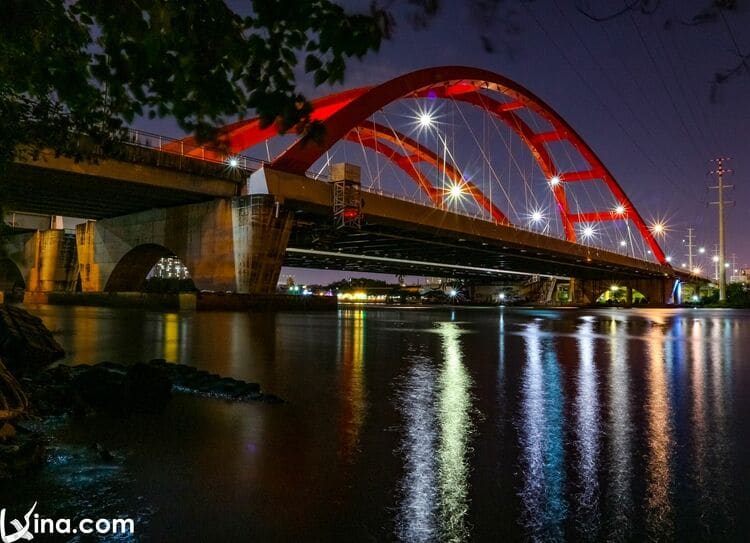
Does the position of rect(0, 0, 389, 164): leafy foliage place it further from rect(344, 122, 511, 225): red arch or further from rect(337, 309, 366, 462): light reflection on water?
rect(344, 122, 511, 225): red arch

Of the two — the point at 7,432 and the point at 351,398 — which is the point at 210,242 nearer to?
the point at 351,398

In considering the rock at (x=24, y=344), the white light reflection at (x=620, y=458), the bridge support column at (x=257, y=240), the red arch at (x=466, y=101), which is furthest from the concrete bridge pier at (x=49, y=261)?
the white light reflection at (x=620, y=458)

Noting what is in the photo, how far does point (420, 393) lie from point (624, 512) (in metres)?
4.41

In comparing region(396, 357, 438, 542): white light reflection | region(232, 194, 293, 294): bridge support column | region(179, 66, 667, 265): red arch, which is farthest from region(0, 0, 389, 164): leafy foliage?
region(232, 194, 293, 294): bridge support column

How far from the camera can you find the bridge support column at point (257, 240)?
120 feet

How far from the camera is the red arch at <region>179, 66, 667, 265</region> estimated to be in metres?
43.2

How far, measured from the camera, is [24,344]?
33.7ft

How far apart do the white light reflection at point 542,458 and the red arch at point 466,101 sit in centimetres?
1272

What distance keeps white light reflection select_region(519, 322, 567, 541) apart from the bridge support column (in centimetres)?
2924

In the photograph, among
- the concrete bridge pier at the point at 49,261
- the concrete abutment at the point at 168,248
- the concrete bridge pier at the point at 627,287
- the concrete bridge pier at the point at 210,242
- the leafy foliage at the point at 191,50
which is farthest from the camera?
the concrete bridge pier at the point at 627,287

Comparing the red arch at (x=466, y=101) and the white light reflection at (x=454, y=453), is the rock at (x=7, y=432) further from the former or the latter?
the red arch at (x=466, y=101)

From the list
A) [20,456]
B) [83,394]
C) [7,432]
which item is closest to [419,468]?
[20,456]

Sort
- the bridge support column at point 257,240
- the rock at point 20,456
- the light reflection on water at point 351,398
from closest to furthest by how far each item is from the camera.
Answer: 1. the rock at point 20,456
2. the light reflection on water at point 351,398
3. the bridge support column at point 257,240

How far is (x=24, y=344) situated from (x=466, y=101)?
62463 mm
